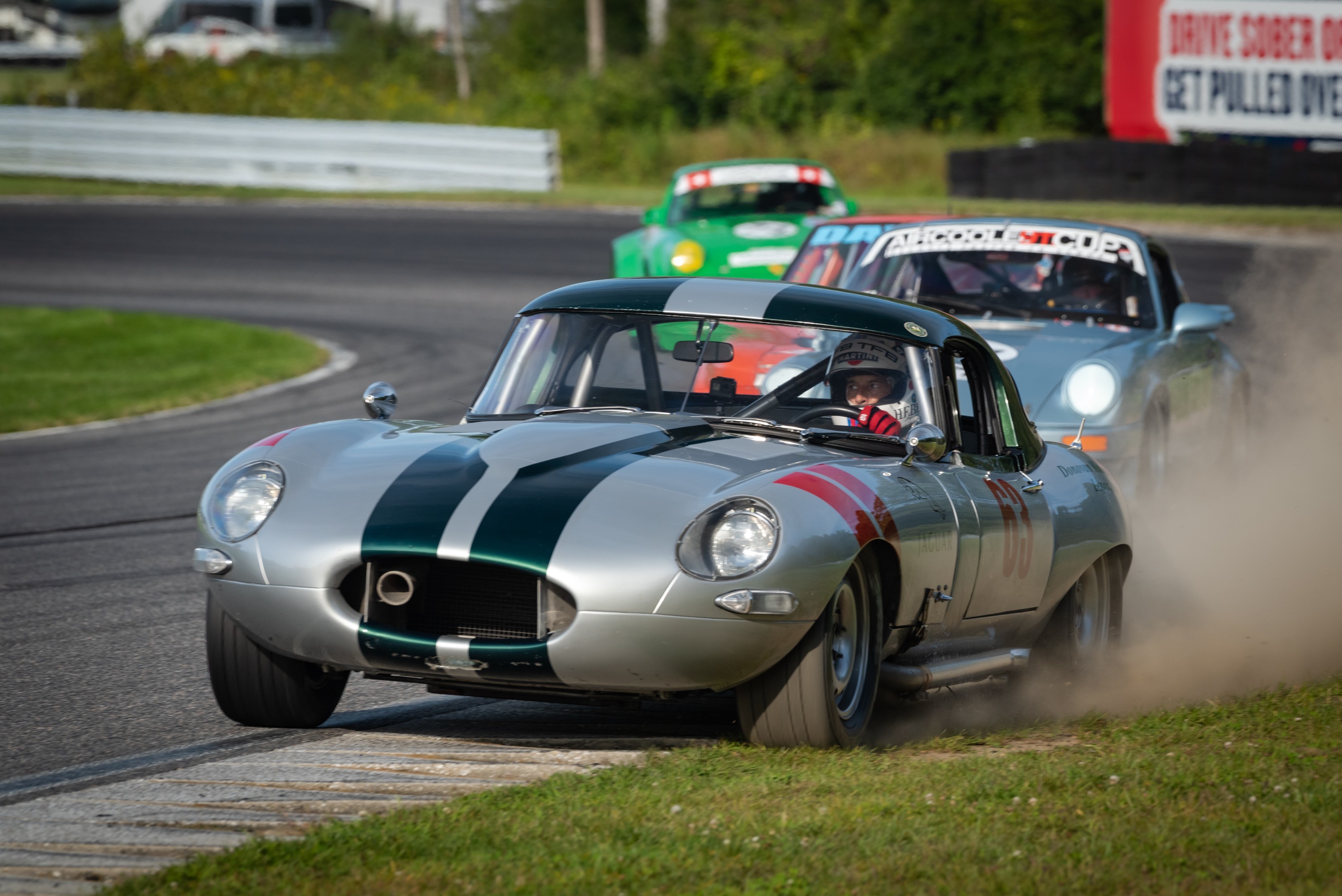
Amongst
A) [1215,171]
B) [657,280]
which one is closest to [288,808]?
[657,280]

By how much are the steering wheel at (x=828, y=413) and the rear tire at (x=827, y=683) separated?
68 centimetres

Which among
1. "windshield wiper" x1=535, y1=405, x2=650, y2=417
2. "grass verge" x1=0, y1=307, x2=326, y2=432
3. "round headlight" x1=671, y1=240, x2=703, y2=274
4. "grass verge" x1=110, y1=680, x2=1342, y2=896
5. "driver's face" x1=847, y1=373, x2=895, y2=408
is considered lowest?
"grass verge" x1=0, y1=307, x2=326, y2=432

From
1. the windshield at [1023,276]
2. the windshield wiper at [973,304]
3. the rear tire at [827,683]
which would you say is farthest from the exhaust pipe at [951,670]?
the windshield at [1023,276]

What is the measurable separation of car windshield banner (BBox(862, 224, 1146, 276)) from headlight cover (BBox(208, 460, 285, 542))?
552 cm

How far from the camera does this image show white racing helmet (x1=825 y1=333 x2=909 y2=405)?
5645 mm

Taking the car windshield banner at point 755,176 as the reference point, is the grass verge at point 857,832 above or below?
below

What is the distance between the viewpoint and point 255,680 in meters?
5.12

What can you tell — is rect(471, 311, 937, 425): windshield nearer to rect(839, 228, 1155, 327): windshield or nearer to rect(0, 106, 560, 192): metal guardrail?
rect(839, 228, 1155, 327): windshield

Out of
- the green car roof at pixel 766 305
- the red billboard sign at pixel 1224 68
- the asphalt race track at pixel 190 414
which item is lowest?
the asphalt race track at pixel 190 414

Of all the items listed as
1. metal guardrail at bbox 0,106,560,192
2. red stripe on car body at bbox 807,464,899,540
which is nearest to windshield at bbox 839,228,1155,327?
red stripe on car body at bbox 807,464,899,540

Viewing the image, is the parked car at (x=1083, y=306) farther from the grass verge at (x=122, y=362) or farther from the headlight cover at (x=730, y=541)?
the grass verge at (x=122, y=362)

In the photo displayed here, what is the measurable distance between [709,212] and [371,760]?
12316mm

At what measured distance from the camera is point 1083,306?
9773 mm

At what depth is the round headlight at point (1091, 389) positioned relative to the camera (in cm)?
873
